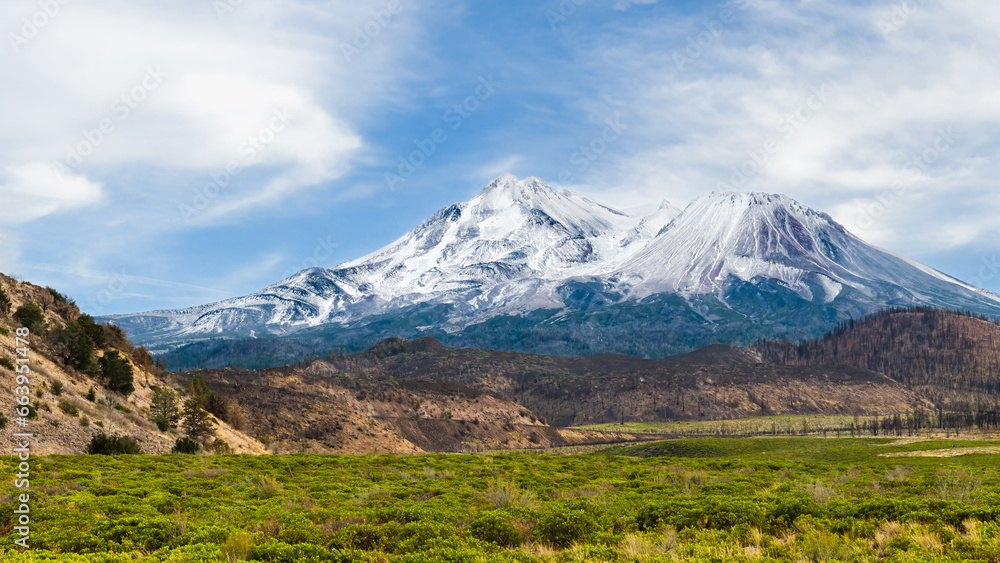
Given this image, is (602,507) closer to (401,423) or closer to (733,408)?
(401,423)

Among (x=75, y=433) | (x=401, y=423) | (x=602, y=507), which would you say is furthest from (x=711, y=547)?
(x=401, y=423)

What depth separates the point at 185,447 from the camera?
38469 millimetres

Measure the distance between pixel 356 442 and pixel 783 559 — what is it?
203 ft

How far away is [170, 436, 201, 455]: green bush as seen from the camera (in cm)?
3803

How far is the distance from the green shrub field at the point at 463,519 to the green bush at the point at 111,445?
12.8ft

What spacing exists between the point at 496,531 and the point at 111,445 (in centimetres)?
2434

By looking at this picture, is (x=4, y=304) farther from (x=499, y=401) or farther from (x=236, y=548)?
(x=499, y=401)

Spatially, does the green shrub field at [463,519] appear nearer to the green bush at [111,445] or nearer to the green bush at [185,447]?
the green bush at [111,445]

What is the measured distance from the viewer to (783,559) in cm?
1348

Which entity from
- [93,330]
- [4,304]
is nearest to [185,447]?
[93,330]

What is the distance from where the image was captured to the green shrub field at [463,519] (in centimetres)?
1427

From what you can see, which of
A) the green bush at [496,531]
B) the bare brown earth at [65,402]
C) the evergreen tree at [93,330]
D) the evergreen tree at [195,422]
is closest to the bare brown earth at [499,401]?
the evergreen tree at [195,422]

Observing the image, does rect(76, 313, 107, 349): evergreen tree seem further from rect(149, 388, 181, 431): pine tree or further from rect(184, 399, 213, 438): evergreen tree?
rect(184, 399, 213, 438): evergreen tree

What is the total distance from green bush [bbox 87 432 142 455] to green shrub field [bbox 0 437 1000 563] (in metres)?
3.89
